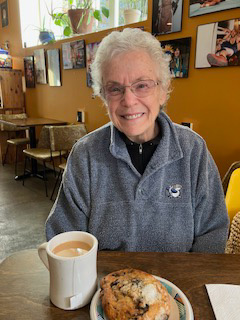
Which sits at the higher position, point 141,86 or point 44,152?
point 141,86

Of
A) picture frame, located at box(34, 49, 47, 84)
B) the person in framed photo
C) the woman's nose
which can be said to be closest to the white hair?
the woman's nose

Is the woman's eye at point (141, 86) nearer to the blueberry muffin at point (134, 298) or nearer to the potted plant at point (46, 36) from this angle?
the blueberry muffin at point (134, 298)

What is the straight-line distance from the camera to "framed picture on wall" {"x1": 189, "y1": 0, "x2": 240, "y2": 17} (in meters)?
1.80

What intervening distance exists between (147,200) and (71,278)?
18.0 inches

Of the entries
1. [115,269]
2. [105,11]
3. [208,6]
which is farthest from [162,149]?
[105,11]

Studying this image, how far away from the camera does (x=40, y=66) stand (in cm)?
426

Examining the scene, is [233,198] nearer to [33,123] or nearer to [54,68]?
[33,123]

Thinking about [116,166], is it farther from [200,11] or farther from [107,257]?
[200,11]

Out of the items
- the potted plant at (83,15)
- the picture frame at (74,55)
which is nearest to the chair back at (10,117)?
the picture frame at (74,55)

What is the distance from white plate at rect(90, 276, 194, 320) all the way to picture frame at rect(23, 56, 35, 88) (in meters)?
4.59

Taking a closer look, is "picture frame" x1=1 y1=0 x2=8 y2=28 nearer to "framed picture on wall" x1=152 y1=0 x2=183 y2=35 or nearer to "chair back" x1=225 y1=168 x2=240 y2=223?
"framed picture on wall" x1=152 y1=0 x2=183 y2=35

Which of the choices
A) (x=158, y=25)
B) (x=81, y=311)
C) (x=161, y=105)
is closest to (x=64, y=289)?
(x=81, y=311)

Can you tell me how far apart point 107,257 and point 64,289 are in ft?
0.63

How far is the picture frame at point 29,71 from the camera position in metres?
4.49
